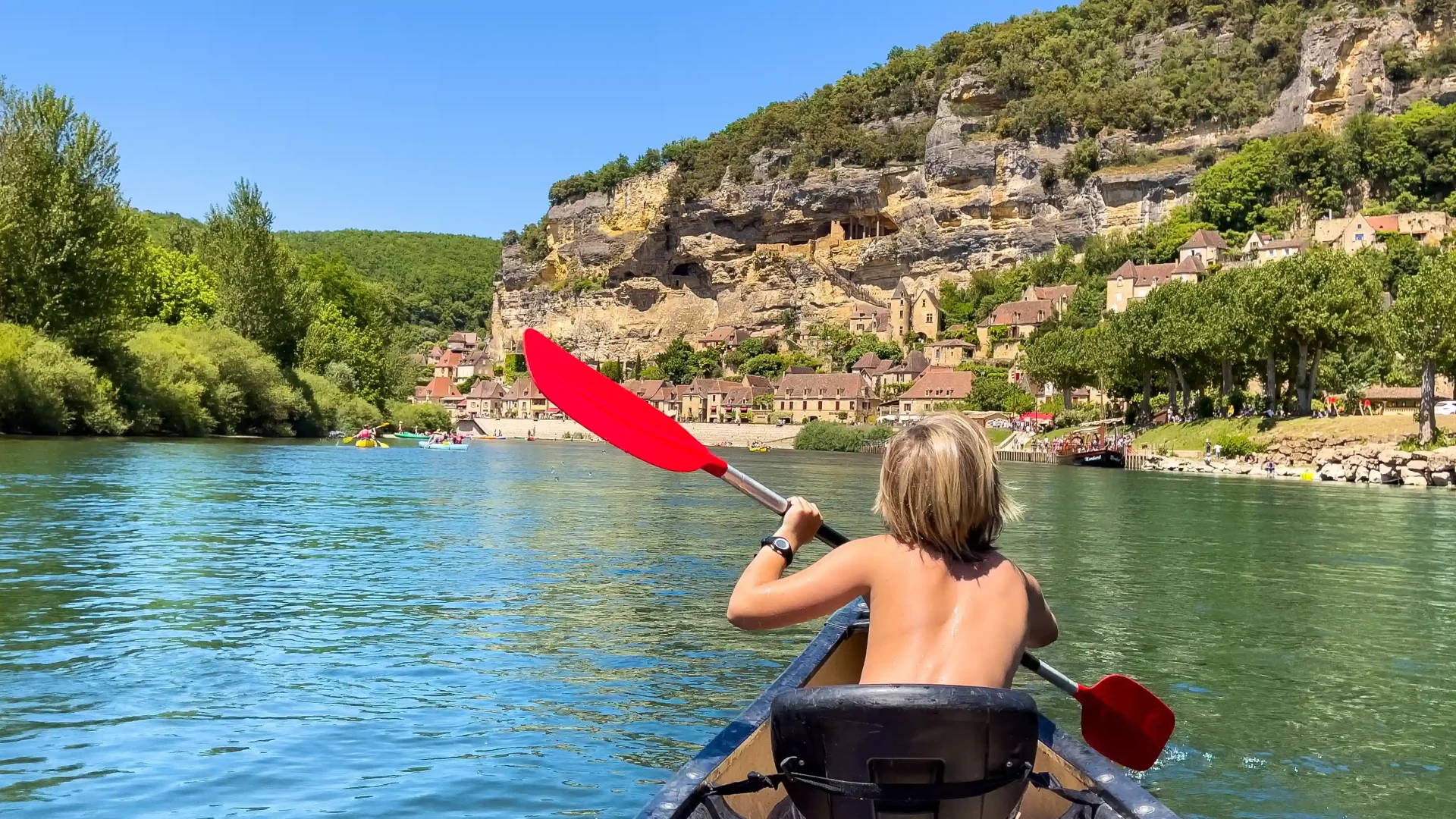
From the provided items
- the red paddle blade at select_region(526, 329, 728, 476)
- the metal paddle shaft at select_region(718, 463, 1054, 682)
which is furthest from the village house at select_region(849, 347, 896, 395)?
the metal paddle shaft at select_region(718, 463, 1054, 682)

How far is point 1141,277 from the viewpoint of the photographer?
277ft

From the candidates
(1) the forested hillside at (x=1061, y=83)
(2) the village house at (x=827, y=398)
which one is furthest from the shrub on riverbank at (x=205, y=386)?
(1) the forested hillside at (x=1061, y=83)

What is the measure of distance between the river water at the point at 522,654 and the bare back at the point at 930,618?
3053 millimetres

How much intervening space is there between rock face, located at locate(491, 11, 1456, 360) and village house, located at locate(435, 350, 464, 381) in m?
5.10

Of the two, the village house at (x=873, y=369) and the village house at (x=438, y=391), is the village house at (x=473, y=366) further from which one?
the village house at (x=873, y=369)

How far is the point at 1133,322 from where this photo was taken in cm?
6138

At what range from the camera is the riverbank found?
305ft

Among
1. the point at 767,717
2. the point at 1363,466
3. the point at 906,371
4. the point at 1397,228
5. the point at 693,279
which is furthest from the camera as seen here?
the point at 693,279

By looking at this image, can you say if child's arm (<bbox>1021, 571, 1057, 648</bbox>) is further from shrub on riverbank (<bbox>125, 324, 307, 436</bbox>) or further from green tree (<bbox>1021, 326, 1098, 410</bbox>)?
green tree (<bbox>1021, 326, 1098, 410</bbox>)

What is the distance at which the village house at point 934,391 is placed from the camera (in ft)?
297

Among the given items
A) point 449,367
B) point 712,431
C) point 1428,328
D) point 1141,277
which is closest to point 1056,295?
point 1141,277

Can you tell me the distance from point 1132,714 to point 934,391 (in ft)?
290

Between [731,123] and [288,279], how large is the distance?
89338 millimetres

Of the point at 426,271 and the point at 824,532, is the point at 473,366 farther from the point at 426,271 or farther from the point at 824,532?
the point at 824,532
